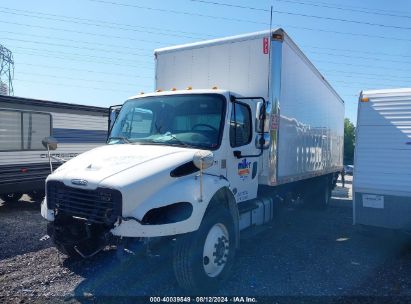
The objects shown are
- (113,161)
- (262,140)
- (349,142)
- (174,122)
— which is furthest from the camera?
(349,142)

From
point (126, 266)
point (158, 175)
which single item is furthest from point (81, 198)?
point (126, 266)

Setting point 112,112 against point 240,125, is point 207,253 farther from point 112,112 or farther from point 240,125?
point 112,112

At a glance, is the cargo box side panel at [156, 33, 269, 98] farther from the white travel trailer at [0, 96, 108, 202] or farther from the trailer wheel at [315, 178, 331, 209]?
the trailer wheel at [315, 178, 331, 209]

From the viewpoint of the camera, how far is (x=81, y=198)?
13.2 feet

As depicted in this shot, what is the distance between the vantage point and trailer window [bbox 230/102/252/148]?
206 inches

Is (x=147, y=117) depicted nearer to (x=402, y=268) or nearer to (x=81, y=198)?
(x=81, y=198)

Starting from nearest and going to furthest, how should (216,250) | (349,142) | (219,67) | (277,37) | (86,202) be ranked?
(86,202), (216,250), (277,37), (219,67), (349,142)

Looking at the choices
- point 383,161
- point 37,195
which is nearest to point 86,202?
point 383,161

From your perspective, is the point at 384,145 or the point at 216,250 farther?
the point at 384,145

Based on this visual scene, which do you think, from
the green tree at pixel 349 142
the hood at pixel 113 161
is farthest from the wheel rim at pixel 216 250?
the green tree at pixel 349 142

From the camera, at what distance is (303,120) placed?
7.98m

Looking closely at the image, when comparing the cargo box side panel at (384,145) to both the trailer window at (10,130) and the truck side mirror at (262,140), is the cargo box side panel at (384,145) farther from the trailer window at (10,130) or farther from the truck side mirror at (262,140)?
the trailer window at (10,130)

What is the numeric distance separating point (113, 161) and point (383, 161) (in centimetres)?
496

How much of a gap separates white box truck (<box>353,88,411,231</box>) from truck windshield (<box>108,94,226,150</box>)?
335cm
